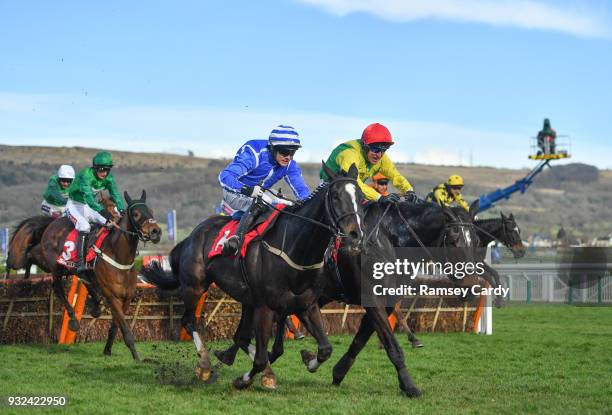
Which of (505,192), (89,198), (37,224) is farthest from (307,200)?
(505,192)

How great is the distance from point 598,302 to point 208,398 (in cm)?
1835

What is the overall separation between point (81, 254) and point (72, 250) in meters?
0.38

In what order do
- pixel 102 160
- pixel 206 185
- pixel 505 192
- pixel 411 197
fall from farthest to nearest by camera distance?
pixel 206 185, pixel 505 192, pixel 102 160, pixel 411 197

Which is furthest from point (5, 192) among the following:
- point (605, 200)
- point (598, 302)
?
point (598, 302)

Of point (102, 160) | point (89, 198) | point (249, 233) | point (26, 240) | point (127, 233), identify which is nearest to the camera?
point (249, 233)

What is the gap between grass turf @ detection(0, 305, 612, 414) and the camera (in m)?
7.87

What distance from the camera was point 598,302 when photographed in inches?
964

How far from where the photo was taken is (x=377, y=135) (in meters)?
9.77

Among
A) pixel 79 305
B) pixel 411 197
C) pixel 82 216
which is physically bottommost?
pixel 79 305

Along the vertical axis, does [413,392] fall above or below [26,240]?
below

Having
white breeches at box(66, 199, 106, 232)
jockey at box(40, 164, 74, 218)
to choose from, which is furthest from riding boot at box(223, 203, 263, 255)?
jockey at box(40, 164, 74, 218)

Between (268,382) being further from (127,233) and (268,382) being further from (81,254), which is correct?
(81,254)

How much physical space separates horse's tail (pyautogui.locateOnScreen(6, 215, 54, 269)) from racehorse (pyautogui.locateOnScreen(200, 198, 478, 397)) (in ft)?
20.6

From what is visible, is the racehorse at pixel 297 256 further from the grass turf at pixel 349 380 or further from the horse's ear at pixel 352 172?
the grass turf at pixel 349 380
